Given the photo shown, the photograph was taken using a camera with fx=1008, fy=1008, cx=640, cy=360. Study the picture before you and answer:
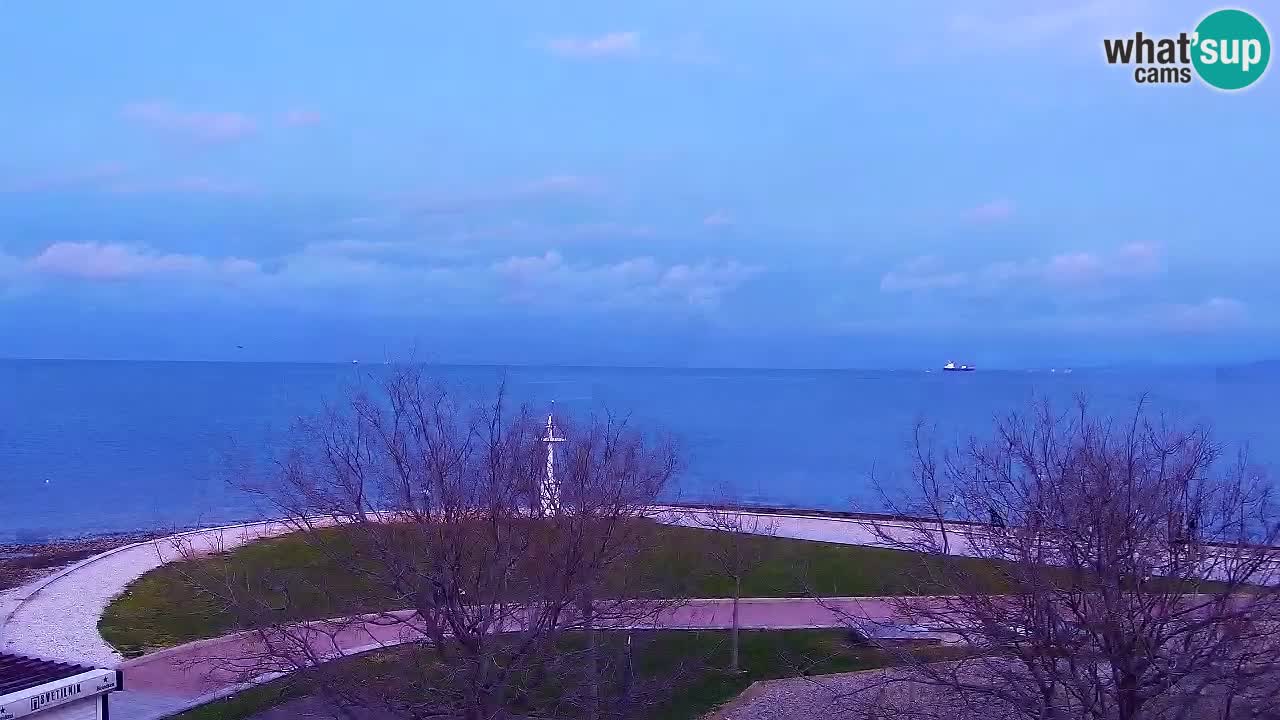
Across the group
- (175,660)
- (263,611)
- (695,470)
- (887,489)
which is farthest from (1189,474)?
(695,470)

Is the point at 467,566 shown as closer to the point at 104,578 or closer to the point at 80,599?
the point at 80,599

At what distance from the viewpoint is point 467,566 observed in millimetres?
10961

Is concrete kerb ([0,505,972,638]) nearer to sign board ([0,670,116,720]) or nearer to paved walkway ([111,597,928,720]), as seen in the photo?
paved walkway ([111,597,928,720])

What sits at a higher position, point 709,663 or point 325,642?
point 325,642

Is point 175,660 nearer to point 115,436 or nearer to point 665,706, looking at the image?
point 665,706

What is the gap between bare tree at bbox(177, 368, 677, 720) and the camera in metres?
10.6

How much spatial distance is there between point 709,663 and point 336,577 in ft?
23.3

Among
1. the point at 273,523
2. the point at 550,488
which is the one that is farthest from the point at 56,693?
the point at 273,523

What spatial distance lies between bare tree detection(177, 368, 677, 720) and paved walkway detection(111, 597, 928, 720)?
0.56 meters

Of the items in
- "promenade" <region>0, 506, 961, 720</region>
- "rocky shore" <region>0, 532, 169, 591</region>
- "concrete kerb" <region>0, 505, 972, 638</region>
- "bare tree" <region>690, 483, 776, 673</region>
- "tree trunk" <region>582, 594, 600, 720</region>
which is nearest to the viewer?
"tree trunk" <region>582, 594, 600, 720</region>

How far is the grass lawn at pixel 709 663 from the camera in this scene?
14.1 m

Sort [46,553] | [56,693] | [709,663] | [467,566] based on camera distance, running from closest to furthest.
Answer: [56,693], [467,566], [709,663], [46,553]

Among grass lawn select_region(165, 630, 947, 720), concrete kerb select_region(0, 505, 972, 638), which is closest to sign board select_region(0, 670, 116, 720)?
grass lawn select_region(165, 630, 947, 720)

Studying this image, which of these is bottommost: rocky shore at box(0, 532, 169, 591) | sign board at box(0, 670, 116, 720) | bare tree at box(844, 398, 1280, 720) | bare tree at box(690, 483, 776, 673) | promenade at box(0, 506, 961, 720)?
rocky shore at box(0, 532, 169, 591)
